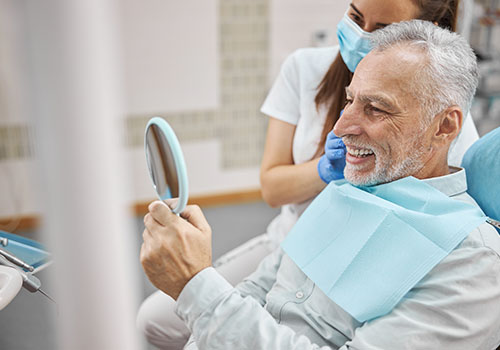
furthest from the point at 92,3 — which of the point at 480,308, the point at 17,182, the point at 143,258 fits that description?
the point at 17,182

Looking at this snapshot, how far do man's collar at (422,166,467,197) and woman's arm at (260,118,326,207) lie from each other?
33 cm

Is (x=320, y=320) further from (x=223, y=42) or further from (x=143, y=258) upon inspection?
(x=223, y=42)

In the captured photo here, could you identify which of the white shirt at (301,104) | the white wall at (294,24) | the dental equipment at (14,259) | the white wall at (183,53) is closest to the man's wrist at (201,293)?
the dental equipment at (14,259)

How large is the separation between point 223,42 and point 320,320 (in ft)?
7.31

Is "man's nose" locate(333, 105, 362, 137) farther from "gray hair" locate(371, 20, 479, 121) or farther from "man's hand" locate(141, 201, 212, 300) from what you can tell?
"man's hand" locate(141, 201, 212, 300)

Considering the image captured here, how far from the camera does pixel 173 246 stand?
0.84 meters

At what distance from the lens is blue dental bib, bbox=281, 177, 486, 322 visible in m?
0.94

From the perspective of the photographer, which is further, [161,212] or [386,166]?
[386,166]

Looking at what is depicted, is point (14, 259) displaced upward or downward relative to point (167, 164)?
downward

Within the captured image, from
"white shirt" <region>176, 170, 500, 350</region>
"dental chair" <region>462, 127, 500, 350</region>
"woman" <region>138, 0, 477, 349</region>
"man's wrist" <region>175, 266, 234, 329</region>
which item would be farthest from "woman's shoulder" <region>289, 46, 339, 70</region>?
"man's wrist" <region>175, 266, 234, 329</region>

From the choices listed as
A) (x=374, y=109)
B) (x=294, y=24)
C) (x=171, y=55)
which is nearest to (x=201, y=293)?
(x=374, y=109)

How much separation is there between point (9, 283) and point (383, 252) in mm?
735

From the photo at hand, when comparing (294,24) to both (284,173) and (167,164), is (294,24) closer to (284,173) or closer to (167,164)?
(284,173)

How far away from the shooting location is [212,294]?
884 millimetres
